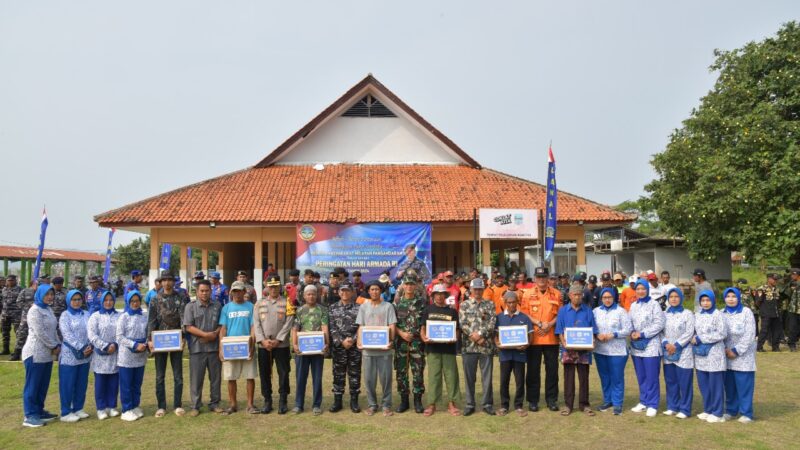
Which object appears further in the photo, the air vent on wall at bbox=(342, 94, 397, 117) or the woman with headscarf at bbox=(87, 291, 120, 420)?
the air vent on wall at bbox=(342, 94, 397, 117)

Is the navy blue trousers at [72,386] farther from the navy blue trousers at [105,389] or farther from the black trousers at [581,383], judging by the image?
the black trousers at [581,383]

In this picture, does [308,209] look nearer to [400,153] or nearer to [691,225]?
[400,153]

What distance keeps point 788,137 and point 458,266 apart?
11.8 metres

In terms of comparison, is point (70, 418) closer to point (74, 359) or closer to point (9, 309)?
point (74, 359)

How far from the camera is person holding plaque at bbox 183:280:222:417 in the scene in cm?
714

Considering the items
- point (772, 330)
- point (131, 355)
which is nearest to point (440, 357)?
point (131, 355)

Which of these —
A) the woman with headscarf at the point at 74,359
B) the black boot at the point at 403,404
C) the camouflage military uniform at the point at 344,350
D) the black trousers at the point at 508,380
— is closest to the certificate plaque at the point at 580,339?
the black trousers at the point at 508,380

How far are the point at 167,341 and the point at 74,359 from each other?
1.02 m

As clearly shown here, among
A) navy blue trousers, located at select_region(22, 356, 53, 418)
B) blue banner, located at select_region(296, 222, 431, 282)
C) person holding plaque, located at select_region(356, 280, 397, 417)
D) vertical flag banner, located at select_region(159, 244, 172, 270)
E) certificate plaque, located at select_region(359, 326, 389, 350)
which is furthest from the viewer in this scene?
vertical flag banner, located at select_region(159, 244, 172, 270)

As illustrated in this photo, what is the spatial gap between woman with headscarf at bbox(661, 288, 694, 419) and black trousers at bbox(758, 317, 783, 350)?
6.49 metres

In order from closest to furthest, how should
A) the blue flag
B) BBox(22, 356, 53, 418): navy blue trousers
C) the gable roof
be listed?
1. BBox(22, 356, 53, 418): navy blue trousers
2. the blue flag
3. the gable roof

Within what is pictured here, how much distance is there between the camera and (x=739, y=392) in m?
6.68

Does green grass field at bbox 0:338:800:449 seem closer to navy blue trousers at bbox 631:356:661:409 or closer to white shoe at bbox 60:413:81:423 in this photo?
white shoe at bbox 60:413:81:423

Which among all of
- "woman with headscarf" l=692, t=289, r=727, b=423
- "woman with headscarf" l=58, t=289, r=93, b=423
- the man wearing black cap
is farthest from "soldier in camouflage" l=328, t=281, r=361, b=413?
the man wearing black cap
